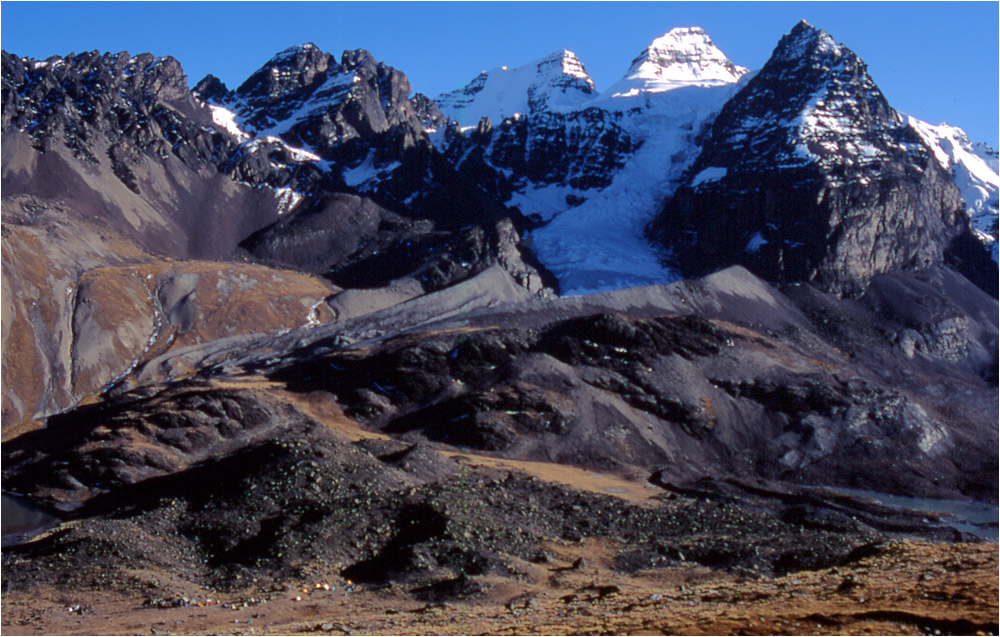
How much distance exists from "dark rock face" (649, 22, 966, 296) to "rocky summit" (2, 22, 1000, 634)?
1.86ft

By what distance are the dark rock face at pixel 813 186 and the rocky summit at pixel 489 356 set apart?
57cm

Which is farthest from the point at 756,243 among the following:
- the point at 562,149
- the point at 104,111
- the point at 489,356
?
the point at 104,111

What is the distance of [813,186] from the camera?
125 m

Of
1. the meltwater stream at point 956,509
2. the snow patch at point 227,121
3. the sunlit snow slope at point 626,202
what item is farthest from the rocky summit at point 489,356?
the snow patch at point 227,121

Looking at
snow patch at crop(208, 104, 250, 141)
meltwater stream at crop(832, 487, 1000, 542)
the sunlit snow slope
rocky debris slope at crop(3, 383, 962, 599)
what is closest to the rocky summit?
rocky debris slope at crop(3, 383, 962, 599)

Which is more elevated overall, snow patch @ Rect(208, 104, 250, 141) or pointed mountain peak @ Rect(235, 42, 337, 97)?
pointed mountain peak @ Rect(235, 42, 337, 97)

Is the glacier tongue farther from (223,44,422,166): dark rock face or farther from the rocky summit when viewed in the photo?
(223,44,422,166): dark rock face

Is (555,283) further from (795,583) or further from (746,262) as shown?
(795,583)

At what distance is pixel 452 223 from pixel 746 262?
150 ft

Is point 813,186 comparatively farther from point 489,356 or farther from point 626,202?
point 489,356

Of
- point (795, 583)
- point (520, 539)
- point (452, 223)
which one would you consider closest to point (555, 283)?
point (452, 223)

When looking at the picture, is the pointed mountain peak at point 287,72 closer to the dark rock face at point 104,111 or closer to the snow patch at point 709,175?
the dark rock face at point 104,111

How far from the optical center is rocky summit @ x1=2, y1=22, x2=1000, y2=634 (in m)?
33.6

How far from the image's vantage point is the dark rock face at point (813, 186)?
402 ft
